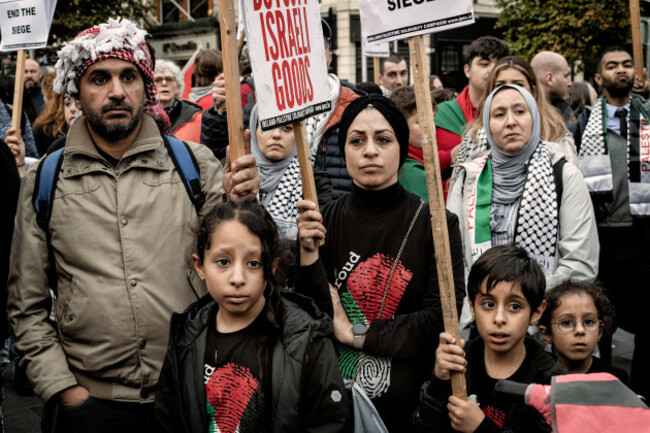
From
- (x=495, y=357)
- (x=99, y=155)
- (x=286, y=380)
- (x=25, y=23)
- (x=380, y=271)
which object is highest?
(x=25, y=23)

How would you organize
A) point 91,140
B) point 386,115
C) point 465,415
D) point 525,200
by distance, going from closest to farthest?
point 465,415
point 91,140
point 386,115
point 525,200

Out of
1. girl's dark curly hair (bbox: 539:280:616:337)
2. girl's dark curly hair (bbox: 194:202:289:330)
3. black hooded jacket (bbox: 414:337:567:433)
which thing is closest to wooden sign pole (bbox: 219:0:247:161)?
girl's dark curly hair (bbox: 194:202:289:330)

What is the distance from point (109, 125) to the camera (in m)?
2.74

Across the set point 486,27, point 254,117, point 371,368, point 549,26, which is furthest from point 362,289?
point 486,27

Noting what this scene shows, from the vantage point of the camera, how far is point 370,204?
3117 millimetres

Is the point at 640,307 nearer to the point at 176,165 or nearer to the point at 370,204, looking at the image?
the point at 370,204

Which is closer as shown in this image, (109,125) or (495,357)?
(109,125)

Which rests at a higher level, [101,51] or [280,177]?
[101,51]

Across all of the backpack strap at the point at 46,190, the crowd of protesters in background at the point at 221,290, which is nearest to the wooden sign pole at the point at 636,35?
the crowd of protesters in background at the point at 221,290

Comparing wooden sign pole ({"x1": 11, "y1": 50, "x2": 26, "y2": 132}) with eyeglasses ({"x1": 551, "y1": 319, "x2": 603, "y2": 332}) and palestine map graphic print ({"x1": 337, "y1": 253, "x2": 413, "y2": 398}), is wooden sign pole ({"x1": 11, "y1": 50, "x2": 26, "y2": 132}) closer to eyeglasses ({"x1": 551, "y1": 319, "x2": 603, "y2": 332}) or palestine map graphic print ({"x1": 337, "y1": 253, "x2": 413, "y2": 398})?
palestine map graphic print ({"x1": 337, "y1": 253, "x2": 413, "y2": 398})

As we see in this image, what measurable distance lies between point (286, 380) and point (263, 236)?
0.51 meters

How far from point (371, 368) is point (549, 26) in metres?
18.7

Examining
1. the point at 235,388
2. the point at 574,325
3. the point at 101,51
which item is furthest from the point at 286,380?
the point at 574,325

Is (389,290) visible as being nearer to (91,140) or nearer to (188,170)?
(188,170)
